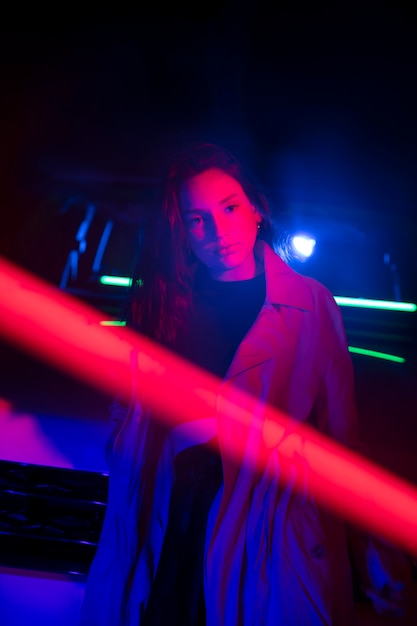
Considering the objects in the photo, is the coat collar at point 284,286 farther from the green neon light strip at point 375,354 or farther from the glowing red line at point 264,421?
the green neon light strip at point 375,354

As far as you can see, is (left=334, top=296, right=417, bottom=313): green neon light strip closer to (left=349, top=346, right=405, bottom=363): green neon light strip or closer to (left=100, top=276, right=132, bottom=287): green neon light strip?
(left=349, top=346, right=405, bottom=363): green neon light strip

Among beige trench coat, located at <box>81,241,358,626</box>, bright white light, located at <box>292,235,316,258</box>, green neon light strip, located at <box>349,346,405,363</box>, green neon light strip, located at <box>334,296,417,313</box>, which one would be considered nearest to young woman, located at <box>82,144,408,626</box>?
beige trench coat, located at <box>81,241,358,626</box>

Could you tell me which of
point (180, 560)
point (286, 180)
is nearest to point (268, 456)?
point (180, 560)

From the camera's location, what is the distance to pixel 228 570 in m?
0.83

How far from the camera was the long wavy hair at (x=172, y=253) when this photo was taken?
1005mm

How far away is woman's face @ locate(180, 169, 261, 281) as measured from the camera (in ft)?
3.16

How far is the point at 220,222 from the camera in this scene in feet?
3.14

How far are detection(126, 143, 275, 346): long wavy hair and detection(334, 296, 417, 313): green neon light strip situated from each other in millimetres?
503

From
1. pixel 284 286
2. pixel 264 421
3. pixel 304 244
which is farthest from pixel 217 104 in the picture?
pixel 264 421

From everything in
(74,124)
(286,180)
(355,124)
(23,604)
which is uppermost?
(355,124)

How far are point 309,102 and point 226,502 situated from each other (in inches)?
81.0

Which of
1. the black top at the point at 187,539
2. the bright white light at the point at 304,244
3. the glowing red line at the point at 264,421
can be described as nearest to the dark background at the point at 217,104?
the bright white light at the point at 304,244

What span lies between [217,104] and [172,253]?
1.33 m

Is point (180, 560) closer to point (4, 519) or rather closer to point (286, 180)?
point (4, 519)
